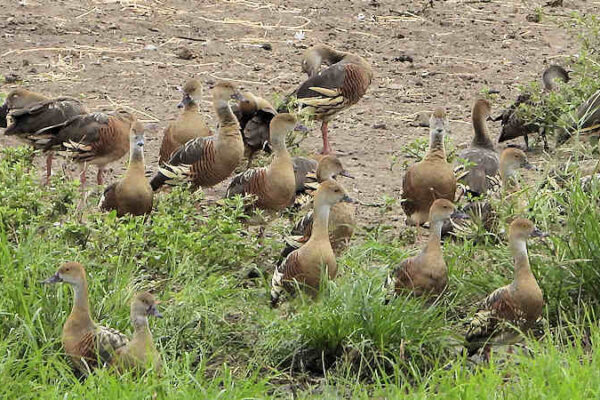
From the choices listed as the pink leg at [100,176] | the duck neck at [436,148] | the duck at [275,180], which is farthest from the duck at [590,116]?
the pink leg at [100,176]

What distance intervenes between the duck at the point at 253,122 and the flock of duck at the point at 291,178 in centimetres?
1

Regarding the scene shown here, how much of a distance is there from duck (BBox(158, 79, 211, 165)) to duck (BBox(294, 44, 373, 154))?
0.95 m

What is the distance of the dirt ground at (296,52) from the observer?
10.8m

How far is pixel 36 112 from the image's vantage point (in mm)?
9398

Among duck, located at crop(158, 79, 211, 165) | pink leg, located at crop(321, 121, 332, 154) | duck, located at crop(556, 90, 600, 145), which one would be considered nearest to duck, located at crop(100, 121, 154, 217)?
duck, located at crop(158, 79, 211, 165)

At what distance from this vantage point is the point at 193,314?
22.1 feet

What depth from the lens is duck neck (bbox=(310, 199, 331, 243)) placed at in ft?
23.1

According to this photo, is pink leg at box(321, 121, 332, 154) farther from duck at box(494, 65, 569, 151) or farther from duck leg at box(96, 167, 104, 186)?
duck leg at box(96, 167, 104, 186)

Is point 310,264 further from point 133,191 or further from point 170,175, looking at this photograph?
point 170,175

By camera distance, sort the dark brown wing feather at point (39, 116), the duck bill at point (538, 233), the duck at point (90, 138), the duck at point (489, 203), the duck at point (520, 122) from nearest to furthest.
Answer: the duck bill at point (538, 233) → the duck at point (489, 203) → the duck at point (90, 138) → the dark brown wing feather at point (39, 116) → the duck at point (520, 122)

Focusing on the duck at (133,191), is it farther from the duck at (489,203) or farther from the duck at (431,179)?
the duck at (489,203)

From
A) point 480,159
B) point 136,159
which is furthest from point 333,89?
point 136,159

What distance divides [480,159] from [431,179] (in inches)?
33.3

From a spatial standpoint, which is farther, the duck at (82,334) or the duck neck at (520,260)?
the duck neck at (520,260)
